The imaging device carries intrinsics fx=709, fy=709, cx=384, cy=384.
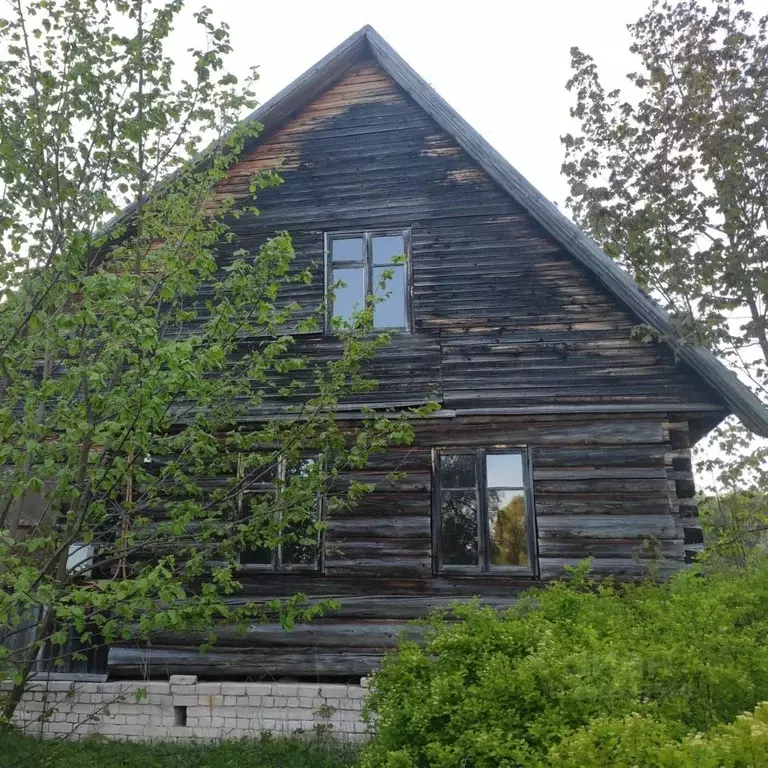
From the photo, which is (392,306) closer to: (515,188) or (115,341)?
(515,188)

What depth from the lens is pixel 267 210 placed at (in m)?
11.1

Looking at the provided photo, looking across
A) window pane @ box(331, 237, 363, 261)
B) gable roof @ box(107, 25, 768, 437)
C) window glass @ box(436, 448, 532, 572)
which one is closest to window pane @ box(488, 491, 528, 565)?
window glass @ box(436, 448, 532, 572)

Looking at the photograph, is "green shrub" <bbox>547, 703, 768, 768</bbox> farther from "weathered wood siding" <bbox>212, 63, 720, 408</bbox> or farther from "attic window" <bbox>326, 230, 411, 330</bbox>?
"attic window" <bbox>326, 230, 411, 330</bbox>

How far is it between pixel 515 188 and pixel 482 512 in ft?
15.0

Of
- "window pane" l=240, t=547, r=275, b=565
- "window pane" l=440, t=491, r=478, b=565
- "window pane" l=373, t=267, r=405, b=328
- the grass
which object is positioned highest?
"window pane" l=373, t=267, r=405, b=328

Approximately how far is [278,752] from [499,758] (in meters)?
4.92

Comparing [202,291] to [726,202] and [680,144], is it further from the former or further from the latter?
[680,144]

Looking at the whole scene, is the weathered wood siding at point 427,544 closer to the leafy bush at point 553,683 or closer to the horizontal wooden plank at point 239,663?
the horizontal wooden plank at point 239,663

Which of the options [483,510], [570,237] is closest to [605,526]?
[483,510]

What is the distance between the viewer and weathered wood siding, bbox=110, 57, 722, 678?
9188 millimetres

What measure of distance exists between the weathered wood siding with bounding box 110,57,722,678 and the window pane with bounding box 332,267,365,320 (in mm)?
372

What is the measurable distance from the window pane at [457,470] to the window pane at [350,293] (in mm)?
2595

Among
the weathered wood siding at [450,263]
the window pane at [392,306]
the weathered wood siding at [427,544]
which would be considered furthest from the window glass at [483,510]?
the window pane at [392,306]

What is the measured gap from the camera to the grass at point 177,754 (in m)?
7.95
